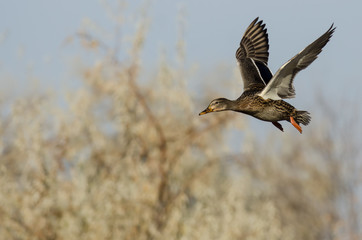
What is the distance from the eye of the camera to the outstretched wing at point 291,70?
449cm

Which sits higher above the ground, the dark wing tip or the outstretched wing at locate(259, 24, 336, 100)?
the dark wing tip

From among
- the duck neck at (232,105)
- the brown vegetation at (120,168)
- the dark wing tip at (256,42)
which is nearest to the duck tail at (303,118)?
the duck neck at (232,105)

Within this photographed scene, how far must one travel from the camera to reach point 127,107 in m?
11.0

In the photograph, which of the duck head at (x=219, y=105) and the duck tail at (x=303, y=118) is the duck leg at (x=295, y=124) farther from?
the duck head at (x=219, y=105)

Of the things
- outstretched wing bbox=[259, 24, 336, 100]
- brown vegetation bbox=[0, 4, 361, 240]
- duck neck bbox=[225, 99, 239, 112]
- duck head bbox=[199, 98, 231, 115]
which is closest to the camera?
outstretched wing bbox=[259, 24, 336, 100]

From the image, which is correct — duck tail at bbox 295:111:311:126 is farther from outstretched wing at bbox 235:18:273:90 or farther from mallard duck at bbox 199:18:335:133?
outstretched wing at bbox 235:18:273:90

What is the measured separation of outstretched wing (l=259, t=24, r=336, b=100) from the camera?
4488 mm

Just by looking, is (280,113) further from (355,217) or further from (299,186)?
(299,186)

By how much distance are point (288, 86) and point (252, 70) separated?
4.55 ft

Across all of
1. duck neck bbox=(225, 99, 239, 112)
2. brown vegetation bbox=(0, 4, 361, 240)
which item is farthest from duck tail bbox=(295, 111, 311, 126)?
brown vegetation bbox=(0, 4, 361, 240)

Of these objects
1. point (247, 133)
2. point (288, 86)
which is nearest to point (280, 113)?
point (288, 86)

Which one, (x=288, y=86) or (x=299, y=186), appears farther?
(x=299, y=186)

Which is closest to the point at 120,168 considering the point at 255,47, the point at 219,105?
the point at 255,47

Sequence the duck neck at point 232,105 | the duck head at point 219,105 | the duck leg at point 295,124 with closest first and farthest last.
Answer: the duck leg at point 295,124 < the duck neck at point 232,105 < the duck head at point 219,105
